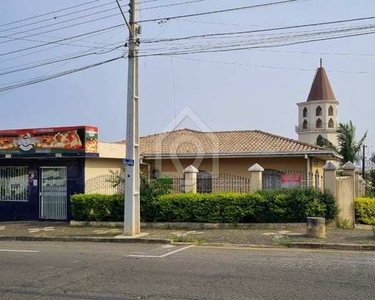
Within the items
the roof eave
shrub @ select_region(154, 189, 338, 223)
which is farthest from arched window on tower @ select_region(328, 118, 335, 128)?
shrub @ select_region(154, 189, 338, 223)

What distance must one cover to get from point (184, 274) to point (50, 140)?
1212cm

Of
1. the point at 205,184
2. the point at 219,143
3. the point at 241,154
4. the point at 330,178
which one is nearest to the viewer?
the point at 330,178

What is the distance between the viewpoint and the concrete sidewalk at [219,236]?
1253 centimetres

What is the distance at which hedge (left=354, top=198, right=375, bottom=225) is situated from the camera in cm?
1603

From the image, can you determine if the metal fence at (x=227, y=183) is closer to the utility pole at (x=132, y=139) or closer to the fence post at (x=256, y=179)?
the fence post at (x=256, y=179)

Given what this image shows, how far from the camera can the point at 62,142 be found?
62.1 feet

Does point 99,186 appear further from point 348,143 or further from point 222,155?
point 348,143

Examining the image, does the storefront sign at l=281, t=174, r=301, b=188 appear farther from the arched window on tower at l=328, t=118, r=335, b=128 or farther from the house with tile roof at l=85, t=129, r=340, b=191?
the arched window on tower at l=328, t=118, r=335, b=128

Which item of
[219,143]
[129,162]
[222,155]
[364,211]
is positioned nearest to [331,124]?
[219,143]

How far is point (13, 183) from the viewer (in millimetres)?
20438

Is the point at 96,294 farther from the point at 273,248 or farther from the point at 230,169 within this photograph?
the point at 230,169

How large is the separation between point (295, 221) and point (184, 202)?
3.79 m

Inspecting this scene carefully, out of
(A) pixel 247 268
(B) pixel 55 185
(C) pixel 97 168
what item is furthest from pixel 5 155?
(A) pixel 247 268

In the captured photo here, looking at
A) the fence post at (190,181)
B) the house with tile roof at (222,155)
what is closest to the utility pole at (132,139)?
the fence post at (190,181)
